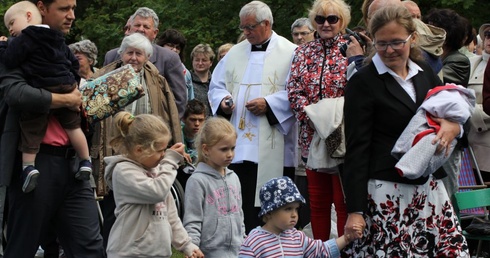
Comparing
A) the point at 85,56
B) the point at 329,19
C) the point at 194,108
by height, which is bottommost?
the point at 194,108

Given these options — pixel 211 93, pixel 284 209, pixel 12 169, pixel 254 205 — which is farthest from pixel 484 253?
pixel 12 169

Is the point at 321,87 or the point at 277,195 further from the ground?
the point at 321,87

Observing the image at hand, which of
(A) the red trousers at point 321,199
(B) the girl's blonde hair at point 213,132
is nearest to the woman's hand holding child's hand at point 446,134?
(B) the girl's blonde hair at point 213,132

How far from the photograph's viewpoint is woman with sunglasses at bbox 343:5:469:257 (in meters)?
5.86

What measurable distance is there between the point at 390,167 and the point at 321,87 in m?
2.28

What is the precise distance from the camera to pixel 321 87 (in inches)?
318

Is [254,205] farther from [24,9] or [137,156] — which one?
[24,9]

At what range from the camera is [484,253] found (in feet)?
29.9

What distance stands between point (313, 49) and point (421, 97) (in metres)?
2.41

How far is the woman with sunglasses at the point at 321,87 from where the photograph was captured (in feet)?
26.3

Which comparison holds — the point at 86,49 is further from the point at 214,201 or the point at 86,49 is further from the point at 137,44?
the point at 214,201

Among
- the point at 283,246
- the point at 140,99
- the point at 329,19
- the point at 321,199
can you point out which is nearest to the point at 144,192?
the point at 283,246

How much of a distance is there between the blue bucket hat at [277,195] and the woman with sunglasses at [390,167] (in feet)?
1.37

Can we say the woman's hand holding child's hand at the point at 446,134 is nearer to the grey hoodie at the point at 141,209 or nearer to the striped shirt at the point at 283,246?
the striped shirt at the point at 283,246
